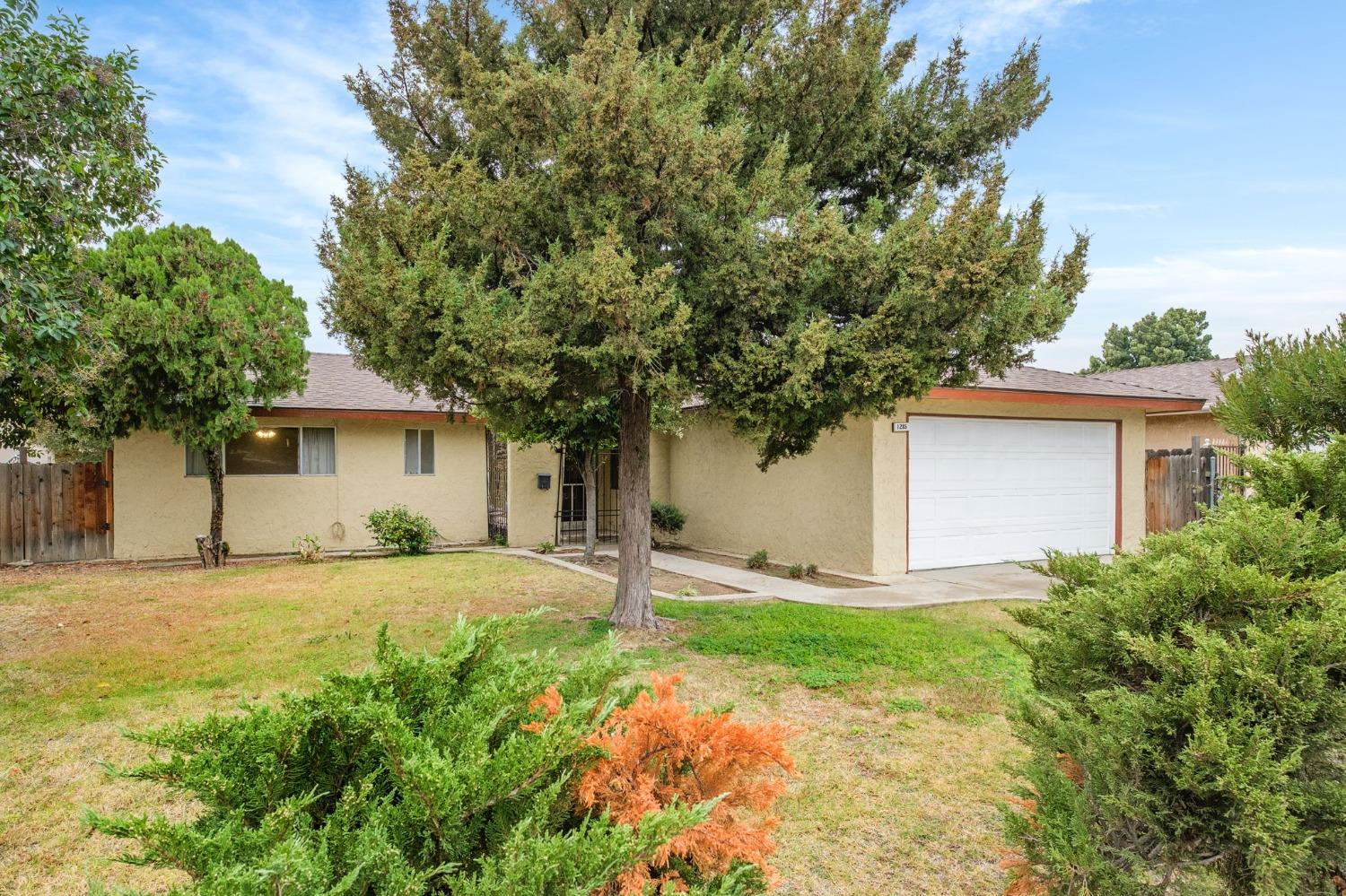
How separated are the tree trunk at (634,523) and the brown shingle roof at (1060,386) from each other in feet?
19.6

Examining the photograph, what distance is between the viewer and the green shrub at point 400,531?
13445mm

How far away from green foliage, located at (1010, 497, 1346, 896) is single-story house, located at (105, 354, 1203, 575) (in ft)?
23.0

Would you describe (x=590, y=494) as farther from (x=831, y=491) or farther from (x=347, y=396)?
(x=347, y=396)

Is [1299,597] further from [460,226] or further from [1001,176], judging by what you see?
[460,226]

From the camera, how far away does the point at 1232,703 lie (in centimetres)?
198

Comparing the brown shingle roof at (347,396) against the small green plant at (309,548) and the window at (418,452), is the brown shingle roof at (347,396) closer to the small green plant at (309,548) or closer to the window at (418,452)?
the window at (418,452)

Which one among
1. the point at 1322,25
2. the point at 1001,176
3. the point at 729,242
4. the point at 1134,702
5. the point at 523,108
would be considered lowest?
the point at 1134,702

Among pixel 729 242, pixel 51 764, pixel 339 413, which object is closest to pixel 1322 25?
pixel 729 242

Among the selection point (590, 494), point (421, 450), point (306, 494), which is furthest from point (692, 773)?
point (421, 450)

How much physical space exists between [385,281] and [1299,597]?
5261 mm

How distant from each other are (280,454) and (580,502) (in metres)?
5.86

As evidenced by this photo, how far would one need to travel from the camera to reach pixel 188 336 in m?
10.2

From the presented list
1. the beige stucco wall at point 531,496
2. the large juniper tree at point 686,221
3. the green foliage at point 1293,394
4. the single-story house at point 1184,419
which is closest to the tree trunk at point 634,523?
the large juniper tree at point 686,221

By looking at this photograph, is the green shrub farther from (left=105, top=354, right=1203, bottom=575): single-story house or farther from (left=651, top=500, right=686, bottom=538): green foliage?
(left=651, top=500, right=686, bottom=538): green foliage
